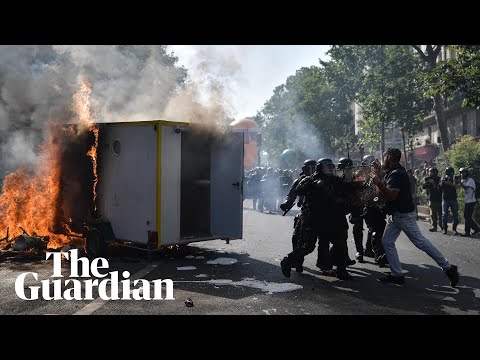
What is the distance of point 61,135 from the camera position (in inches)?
392

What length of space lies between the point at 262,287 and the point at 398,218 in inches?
85.0

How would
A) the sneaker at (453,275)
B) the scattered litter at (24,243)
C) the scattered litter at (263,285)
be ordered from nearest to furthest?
the scattered litter at (263,285) → the sneaker at (453,275) → the scattered litter at (24,243)

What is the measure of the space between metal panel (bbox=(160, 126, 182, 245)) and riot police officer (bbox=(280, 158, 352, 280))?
2218 mm

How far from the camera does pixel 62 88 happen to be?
46.1 feet

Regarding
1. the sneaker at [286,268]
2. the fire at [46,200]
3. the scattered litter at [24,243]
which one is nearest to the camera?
the sneaker at [286,268]

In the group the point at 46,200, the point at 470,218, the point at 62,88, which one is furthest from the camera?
the point at 62,88

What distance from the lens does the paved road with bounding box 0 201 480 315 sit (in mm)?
5742

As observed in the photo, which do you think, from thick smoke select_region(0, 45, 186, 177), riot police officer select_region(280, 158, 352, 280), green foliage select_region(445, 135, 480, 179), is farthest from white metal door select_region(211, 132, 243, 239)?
green foliage select_region(445, 135, 480, 179)

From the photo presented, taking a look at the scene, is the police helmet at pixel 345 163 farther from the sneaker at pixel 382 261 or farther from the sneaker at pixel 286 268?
the sneaker at pixel 286 268

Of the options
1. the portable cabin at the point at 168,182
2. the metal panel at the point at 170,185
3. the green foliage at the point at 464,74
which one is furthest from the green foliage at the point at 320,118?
the metal panel at the point at 170,185

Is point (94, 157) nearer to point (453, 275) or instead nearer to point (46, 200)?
point (46, 200)

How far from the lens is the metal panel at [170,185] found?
8602 mm

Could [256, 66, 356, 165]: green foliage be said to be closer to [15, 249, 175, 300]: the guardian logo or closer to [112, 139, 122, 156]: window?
[112, 139, 122, 156]: window

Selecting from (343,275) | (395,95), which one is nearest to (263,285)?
(343,275)
